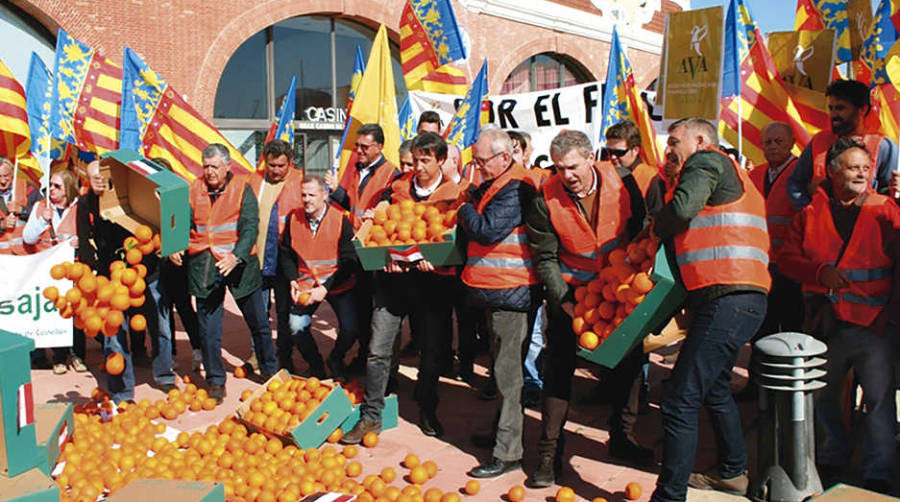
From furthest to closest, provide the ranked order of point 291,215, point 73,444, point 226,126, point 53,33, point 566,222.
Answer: point 226,126 → point 53,33 → point 291,215 → point 73,444 → point 566,222

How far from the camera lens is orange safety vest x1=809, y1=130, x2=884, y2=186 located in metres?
4.70

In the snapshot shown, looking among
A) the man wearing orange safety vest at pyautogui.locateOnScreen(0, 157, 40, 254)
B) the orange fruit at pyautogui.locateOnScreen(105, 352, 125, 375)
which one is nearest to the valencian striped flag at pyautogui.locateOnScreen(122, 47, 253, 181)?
the man wearing orange safety vest at pyautogui.locateOnScreen(0, 157, 40, 254)

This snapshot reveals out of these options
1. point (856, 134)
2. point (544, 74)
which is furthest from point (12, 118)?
point (544, 74)

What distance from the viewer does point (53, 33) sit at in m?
13.4

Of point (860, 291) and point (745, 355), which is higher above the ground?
point (860, 291)

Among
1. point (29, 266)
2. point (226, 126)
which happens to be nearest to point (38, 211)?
point (29, 266)

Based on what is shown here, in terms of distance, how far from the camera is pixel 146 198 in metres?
5.43

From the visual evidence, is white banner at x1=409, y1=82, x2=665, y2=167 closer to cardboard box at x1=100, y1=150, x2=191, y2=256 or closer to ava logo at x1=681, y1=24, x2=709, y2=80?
ava logo at x1=681, y1=24, x2=709, y2=80

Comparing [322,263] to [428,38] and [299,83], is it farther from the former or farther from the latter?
[299,83]

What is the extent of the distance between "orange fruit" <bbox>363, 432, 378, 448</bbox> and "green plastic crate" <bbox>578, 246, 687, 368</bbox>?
1.84 meters

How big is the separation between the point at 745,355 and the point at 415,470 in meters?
4.24

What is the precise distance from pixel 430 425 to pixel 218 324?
212 centimetres

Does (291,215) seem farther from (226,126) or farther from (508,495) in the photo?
(226,126)

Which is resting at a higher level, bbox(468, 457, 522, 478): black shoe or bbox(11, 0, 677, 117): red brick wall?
bbox(11, 0, 677, 117): red brick wall
